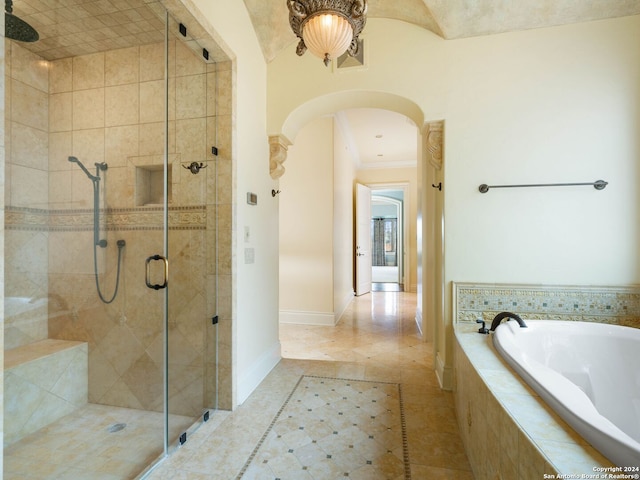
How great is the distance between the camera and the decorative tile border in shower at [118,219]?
5.33ft

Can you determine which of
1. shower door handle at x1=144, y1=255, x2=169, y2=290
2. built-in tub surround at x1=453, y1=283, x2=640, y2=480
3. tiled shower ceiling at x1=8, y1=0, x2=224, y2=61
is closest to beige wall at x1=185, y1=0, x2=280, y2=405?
tiled shower ceiling at x1=8, y1=0, x2=224, y2=61

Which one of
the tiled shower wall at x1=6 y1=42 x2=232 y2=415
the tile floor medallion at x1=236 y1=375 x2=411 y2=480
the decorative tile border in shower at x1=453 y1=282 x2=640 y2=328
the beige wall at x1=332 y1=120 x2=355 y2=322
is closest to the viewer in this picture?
the tile floor medallion at x1=236 y1=375 x2=411 y2=480

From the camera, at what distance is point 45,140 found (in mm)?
1677

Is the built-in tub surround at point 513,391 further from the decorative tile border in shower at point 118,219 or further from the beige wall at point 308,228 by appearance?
the beige wall at point 308,228

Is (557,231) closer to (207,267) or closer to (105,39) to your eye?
(207,267)

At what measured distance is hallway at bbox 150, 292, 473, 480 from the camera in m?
1.56

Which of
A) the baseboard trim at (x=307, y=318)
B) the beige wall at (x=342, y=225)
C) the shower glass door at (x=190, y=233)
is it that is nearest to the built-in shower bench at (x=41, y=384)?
the shower glass door at (x=190, y=233)

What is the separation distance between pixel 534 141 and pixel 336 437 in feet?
7.69

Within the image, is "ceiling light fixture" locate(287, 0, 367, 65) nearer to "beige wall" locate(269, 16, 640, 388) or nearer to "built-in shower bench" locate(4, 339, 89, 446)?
"beige wall" locate(269, 16, 640, 388)

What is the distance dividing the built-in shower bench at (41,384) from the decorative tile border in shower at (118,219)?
2.02ft

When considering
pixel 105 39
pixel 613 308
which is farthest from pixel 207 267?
pixel 613 308

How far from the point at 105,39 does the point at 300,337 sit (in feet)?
10.3

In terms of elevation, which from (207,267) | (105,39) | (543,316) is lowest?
(543,316)

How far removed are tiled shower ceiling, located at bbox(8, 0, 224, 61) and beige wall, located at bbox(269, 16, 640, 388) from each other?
62.5 inches
